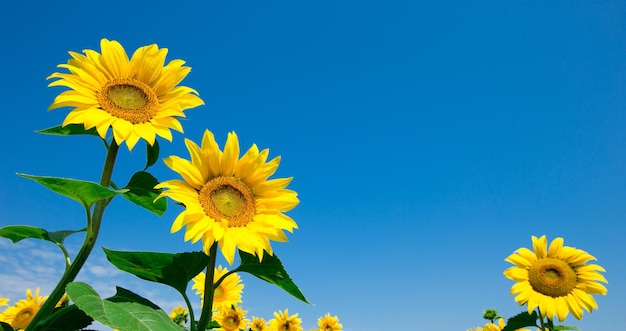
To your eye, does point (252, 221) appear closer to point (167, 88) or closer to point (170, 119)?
point (170, 119)

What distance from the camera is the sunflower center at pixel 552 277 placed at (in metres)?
5.53

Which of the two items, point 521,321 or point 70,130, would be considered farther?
point 521,321

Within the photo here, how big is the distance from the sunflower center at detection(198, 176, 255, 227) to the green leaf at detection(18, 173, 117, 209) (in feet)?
1.93

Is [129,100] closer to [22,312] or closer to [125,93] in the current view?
[125,93]

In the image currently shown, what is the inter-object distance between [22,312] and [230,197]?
3.16m

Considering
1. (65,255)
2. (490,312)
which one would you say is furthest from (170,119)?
(490,312)

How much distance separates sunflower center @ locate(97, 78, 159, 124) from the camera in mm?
Answer: 2760

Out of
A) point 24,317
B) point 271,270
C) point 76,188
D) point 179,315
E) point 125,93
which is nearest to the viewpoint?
point 76,188

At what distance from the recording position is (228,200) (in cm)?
285

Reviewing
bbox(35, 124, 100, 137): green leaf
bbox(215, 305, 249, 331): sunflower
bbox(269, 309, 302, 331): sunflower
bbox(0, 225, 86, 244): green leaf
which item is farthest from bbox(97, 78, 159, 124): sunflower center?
bbox(269, 309, 302, 331): sunflower

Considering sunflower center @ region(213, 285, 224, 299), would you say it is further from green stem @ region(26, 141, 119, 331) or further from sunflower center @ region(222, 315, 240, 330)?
green stem @ region(26, 141, 119, 331)

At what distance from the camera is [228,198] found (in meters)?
2.85

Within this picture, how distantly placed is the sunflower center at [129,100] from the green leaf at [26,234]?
644 millimetres

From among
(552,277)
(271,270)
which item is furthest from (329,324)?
(271,270)
